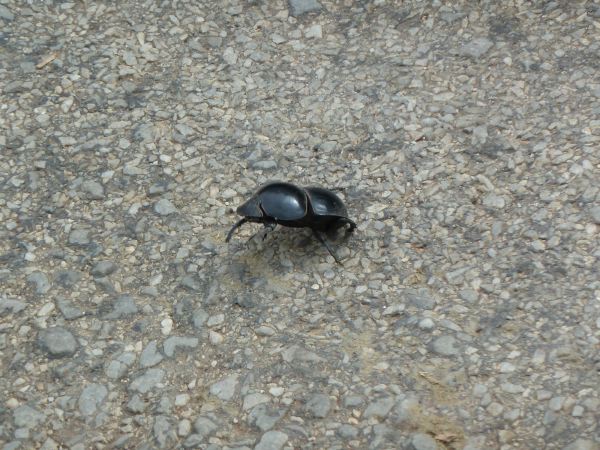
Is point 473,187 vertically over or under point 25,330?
over

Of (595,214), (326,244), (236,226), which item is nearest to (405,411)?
(326,244)

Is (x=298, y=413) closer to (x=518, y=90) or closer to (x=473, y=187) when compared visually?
(x=473, y=187)

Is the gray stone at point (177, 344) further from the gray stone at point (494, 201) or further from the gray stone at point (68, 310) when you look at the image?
the gray stone at point (494, 201)

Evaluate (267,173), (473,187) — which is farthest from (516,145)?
A: (267,173)

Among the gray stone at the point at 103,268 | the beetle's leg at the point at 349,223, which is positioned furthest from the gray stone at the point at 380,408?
the gray stone at the point at 103,268

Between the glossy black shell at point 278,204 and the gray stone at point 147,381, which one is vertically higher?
the glossy black shell at point 278,204

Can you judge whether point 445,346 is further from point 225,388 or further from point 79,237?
point 79,237
